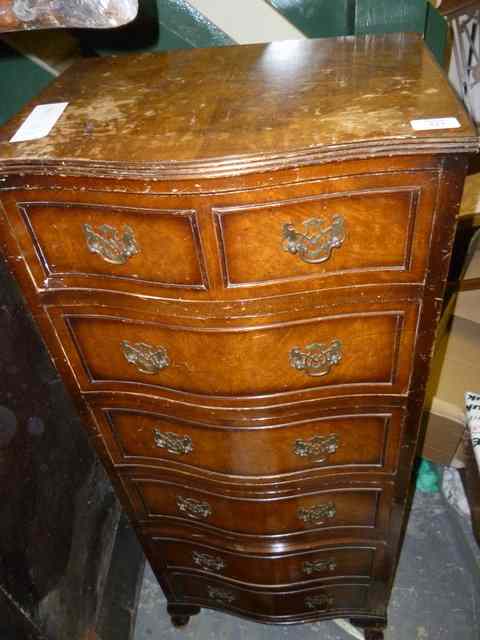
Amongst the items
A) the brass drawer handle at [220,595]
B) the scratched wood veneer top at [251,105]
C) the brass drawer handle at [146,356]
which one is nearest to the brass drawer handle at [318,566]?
the brass drawer handle at [220,595]

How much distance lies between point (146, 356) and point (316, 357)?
0.31 metres

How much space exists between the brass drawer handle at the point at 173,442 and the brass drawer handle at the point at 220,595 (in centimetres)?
60

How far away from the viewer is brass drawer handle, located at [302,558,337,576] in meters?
1.32

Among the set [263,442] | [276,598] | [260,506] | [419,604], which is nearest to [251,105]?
[263,442]

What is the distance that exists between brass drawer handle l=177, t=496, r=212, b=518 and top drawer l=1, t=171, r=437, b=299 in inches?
23.7

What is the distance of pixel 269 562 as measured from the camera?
1.28m

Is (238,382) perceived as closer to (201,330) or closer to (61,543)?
(201,330)

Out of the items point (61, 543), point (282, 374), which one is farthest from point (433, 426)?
point (61, 543)

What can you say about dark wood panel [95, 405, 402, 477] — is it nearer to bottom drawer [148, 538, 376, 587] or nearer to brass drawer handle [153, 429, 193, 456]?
brass drawer handle [153, 429, 193, 456]

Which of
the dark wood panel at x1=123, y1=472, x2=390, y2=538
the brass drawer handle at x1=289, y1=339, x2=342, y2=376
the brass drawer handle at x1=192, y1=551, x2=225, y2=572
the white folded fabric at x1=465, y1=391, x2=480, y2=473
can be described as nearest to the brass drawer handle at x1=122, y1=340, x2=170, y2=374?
the brass drawer handle at x1=289, y1=339, x2=342, y2=376

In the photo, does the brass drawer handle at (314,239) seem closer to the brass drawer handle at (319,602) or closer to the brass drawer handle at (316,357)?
the brass drawer handle at (316,357)

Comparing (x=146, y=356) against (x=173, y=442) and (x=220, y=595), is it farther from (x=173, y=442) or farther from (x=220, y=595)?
(x=220, y=595)

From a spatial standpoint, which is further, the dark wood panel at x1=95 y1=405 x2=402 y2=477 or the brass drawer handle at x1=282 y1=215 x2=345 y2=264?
the dark wood panel at x1=95 y1=405 x2=402 y2=477

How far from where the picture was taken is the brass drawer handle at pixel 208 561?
1.34 meters
